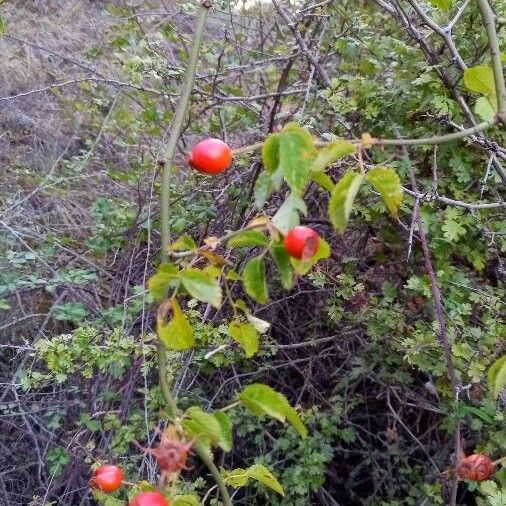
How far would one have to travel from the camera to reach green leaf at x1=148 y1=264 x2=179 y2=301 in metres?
0.69

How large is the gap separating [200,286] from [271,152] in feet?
0.51

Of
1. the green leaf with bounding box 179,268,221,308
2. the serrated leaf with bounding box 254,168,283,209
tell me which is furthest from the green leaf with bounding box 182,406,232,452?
the serrated leaf with bounding box 254,168,283,209

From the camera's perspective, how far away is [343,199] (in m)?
0.66

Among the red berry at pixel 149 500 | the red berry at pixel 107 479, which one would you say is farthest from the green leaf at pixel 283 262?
the red berry at pixel 107 479

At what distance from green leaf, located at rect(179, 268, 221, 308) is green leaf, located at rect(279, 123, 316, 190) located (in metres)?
0.14

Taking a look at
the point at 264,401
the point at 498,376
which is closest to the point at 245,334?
the point at 264,401

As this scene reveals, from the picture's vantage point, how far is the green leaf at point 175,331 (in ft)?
2.34

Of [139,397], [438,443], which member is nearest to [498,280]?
[438,443]

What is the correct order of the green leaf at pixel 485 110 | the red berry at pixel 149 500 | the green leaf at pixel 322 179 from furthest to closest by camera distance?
the green leaf at pixel 485 110
the green leaf at pixel 322 179
the red berry at pixel 149 500

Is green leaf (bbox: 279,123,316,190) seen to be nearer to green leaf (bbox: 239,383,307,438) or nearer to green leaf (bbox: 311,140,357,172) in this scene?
green leaf (bbox: 311,140,357,172)

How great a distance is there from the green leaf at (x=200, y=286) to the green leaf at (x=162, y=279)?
10 mm

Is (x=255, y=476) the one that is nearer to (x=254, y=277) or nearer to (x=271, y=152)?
(x=254, y=277)

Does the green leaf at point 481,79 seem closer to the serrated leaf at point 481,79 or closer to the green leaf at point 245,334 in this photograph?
the serrated leaf at point 481,79

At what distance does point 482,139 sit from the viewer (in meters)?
1.36
